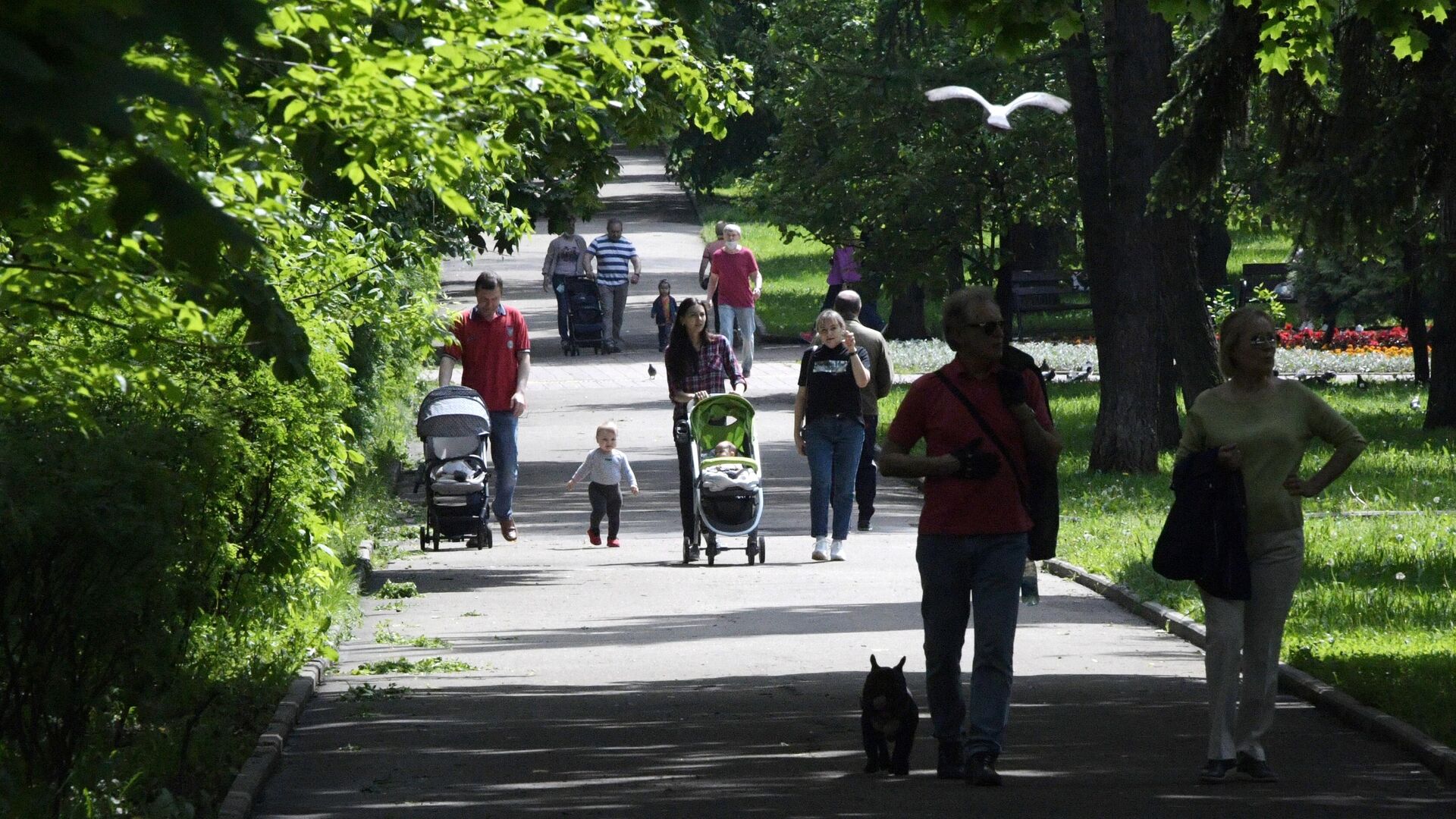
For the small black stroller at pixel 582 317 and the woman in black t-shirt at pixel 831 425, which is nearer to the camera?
the woman in black t-shirt at pixel 831 425

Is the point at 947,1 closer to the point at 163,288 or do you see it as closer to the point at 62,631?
the point at 163,288

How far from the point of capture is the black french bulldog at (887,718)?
7809mm

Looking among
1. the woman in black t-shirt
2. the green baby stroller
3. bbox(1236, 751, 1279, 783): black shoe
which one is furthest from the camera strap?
the woman in black t-shirt

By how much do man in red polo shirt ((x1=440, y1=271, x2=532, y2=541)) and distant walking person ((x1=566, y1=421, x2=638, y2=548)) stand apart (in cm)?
62

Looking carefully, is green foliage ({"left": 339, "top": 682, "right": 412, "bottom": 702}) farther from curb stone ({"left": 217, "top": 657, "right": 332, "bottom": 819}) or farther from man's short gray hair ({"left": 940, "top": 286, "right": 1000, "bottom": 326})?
man's short gray hair ({"left": 940, "top": 286, "right": 1000, "bottom": 326})

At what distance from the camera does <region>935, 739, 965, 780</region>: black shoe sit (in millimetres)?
7980

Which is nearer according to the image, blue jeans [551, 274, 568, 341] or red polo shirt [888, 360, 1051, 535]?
red polo shirt [888, 360, 1051, 535]

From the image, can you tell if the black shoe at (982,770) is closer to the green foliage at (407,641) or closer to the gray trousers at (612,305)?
the green foliage at (407,641)

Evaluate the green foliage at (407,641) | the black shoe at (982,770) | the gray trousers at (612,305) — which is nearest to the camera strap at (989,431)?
the black shoe at (982,770)

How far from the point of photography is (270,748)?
8414mm

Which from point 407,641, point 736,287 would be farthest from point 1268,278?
point 407,641

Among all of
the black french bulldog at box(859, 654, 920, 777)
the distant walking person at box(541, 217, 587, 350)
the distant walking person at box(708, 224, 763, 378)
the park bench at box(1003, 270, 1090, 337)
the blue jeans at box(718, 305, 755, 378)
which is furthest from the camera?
the park bench at box(1003, 270, 1090, 337)

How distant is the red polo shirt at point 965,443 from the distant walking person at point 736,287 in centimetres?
1949

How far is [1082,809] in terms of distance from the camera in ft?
24.3
